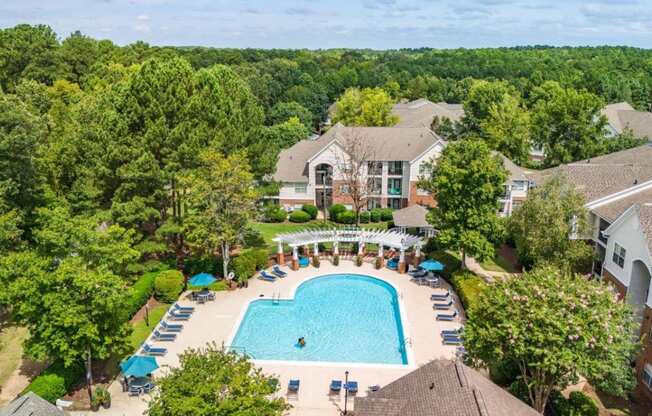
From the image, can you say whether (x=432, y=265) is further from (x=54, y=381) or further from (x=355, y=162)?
(x=54, y=381)

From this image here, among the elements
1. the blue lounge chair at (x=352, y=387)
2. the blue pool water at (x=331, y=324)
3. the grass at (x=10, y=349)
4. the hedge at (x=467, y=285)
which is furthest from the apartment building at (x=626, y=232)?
the grass at (x=10, y=349)

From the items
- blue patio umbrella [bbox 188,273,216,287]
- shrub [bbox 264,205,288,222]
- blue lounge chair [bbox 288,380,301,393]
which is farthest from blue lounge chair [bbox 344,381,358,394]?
shrub [bbox 264,205,288,222]

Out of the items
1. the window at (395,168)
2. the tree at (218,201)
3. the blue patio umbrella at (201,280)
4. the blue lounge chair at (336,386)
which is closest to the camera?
the blue lounge chair at (336,386)

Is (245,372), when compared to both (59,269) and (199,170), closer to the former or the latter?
(59,269)

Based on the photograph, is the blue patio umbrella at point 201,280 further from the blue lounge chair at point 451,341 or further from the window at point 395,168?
the window at point 395,168

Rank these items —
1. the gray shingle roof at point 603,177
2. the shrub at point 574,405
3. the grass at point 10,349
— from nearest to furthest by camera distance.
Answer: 1. the shrub at point 574,405
2. the grass at point 10,349
3. the gray shingle roof at point 603,177

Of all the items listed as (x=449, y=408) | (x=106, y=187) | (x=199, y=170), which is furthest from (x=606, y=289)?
(x=106, y=187)
